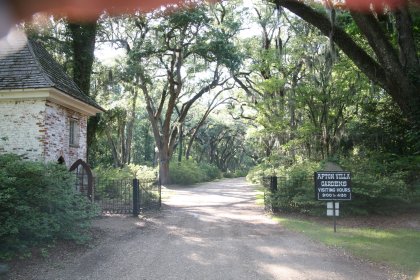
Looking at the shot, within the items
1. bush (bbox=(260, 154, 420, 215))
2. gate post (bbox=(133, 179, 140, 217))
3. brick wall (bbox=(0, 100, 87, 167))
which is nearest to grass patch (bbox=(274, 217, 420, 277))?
bush (bbox=(260, 154, 420, 215))

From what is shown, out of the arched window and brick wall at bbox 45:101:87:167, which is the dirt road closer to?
the arched window

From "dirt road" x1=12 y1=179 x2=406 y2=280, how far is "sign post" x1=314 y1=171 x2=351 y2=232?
1539mm

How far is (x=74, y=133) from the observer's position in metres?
17.5

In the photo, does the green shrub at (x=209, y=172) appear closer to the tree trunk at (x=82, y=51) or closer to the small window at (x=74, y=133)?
the tree trunk at (x=82, y=51)

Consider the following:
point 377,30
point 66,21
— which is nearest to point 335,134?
point 377,30

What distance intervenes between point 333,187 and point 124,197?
987 cm

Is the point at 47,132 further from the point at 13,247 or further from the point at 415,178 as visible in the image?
the point at 415,178

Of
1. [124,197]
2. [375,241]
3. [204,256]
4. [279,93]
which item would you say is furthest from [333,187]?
[279,93]

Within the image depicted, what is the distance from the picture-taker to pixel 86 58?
71.1ft

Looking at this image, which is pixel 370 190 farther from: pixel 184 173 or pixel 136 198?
pixel 184 173

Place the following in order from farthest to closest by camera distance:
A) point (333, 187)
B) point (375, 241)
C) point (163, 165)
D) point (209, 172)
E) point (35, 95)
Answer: point (209, 172), point (163, 165), point (35, 95), point (333, 187), point (375, 241)

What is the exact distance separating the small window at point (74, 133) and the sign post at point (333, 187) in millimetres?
9928

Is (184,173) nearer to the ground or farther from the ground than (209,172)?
farther from the ground

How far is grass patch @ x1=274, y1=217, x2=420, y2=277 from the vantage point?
349 inches
